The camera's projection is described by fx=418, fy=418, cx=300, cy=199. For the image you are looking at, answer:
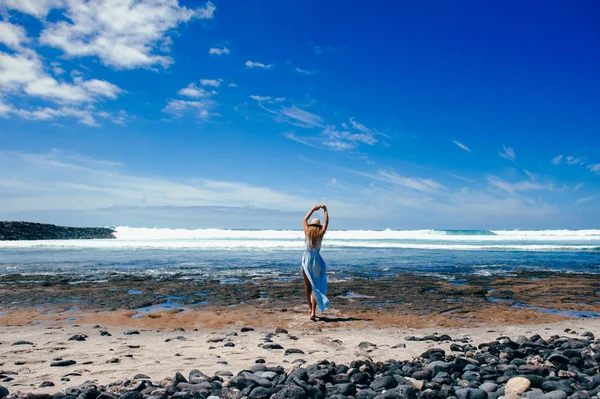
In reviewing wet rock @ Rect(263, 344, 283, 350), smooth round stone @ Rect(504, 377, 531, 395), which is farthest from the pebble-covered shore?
wet rock @ Rect(263, 344, 283, 350)

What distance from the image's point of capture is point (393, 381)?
14.7 feet

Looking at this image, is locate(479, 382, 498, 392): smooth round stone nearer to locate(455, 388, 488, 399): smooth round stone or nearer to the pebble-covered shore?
the pebble-covered shore

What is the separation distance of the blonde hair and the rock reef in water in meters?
50.3

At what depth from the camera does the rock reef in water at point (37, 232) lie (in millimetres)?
49562

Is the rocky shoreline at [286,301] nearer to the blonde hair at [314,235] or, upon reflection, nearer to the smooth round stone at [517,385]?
the blonde hair at [314,235]

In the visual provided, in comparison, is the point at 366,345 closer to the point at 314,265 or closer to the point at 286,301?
the point at 314,265

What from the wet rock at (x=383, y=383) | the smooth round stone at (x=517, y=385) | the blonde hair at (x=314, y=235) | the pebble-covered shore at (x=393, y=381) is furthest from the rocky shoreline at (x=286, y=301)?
the smooth round stone at (x=517, y=385)

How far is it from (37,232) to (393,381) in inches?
2371

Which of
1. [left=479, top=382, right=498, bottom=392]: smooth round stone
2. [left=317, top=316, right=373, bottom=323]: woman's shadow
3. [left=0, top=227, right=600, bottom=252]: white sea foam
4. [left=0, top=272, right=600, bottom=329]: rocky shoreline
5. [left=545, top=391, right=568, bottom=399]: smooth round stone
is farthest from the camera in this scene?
[left=0, top=227, right=600, bottom=252]: white sea foam

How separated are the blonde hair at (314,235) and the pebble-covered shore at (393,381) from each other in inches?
137

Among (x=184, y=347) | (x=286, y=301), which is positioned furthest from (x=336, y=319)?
(x=184, y=347)

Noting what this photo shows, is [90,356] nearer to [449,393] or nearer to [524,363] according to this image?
[449,393]

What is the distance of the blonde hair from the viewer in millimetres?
8742

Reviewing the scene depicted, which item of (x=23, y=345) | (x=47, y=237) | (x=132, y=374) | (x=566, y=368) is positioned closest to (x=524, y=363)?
(x=566, y=368)
